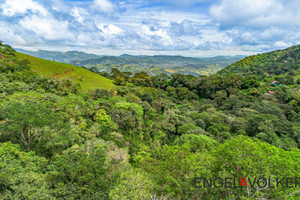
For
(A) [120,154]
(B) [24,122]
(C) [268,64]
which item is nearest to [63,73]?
(B) [24,122]

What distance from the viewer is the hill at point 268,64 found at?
94.8 m

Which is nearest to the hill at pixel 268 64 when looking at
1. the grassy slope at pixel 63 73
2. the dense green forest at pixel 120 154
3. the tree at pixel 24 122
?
the dense green forest at pixel 120 154

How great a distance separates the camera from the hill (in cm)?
9481

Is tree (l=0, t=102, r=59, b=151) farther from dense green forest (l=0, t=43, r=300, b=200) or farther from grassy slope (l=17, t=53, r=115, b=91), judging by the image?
grassy slope (l=17, t=53, r=115, b=91)

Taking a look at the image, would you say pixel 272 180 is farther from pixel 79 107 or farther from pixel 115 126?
pixel 79 107

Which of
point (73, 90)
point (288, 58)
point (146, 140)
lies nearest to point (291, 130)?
point (146, 140)

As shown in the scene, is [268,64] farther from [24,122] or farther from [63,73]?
[24,122]

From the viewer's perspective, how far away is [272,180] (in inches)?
342

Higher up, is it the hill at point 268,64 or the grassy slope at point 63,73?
the hill at point 268,64

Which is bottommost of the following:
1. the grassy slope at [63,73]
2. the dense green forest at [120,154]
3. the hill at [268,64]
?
the dense green forest at [120,154]

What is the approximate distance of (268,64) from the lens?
10769 centimetres

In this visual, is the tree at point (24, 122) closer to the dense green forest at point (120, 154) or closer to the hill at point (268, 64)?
the dense green forest at point (120, 154)

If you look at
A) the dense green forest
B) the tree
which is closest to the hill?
the dense green forest

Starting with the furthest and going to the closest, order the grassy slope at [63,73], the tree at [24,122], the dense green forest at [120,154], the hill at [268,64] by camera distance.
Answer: the hill at [268,64], the grassy slope at [63,73], the tree at [24,122], the dense green forest at [120,154]
